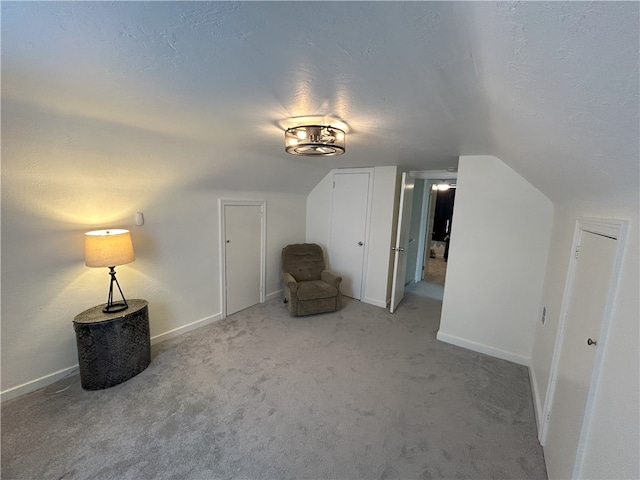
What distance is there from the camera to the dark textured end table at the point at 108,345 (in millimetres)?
2080

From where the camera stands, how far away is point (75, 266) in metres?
2.24

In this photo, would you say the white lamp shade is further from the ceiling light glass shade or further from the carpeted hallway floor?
the ceiling light glass shade

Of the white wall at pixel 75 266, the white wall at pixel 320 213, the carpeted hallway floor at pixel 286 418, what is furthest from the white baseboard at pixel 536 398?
the white wall at pixel 75 266

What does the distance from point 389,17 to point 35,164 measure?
2.42m

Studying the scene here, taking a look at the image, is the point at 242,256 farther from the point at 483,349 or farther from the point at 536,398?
the point at 536,398

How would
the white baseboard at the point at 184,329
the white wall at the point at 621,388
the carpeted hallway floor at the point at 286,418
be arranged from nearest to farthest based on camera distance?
the white wall at the point at 621,388 < the carpeted hallway floor at the point at 286,418 < the white baseboard at the point at 184,329

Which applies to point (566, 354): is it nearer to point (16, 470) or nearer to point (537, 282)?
point (537, 282)

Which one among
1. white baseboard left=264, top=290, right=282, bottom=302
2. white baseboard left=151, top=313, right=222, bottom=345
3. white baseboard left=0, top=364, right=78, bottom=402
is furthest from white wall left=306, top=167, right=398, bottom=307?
white baseboard left=0, top=364, right=78, bottom=402

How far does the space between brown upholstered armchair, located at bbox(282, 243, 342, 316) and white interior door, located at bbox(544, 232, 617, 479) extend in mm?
2410

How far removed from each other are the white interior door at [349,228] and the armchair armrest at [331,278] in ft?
1.45

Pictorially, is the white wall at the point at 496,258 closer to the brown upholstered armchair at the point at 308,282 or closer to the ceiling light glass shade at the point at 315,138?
the brown upholstered armchair at the point at 308,282

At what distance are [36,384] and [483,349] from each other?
4.10m

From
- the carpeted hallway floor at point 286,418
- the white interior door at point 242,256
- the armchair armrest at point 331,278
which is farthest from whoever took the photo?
the armchair armrest at point 331,278

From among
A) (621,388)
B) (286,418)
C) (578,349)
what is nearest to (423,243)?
(578,349)
